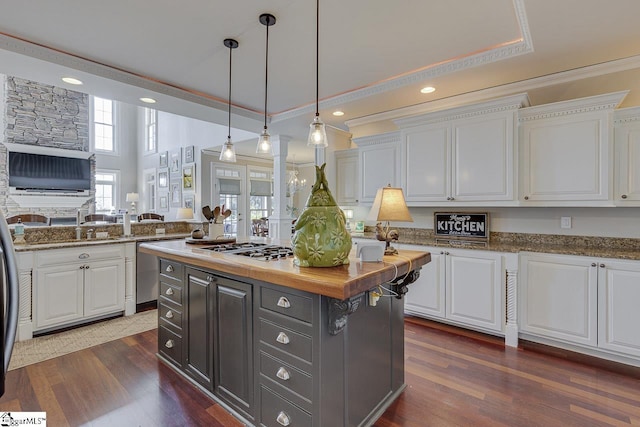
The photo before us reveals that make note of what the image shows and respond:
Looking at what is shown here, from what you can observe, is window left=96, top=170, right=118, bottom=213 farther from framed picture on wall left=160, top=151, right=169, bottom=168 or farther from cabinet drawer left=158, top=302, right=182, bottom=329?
cabinet drawer left=158, top=302, right=182, bottom=329

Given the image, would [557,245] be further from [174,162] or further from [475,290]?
[174,162]

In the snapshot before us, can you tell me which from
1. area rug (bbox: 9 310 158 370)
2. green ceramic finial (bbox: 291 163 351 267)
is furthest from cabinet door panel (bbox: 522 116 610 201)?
area rug (bbox: 9 310 158 370)

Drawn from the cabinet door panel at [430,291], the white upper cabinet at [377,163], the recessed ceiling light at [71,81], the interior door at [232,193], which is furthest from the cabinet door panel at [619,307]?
the interior door at [232,193]

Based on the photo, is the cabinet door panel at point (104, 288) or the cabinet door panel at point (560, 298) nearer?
the cabinet door panel at point (560, 298)

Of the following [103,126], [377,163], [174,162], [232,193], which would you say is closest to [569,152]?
[377,163]

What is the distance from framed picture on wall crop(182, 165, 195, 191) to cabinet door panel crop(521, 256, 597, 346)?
6.65 metres

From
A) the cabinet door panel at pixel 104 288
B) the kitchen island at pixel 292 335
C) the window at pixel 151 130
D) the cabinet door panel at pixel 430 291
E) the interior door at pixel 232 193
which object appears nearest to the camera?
the kitchen island at pixel 292 335

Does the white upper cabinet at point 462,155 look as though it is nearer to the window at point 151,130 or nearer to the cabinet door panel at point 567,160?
the cabinet door panel at point 567,160

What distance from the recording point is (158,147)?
862 centimetres

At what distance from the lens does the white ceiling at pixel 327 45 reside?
2.11m

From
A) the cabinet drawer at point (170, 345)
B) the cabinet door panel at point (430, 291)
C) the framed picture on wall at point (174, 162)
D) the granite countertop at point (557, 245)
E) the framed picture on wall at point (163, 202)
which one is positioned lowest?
the cabinet drawer at point (170, 345)

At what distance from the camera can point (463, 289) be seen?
122 inches

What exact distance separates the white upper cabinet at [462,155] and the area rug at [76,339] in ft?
11.2

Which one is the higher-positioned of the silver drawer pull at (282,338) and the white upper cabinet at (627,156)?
the white upper cabinet at (627,156)
